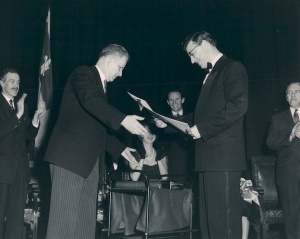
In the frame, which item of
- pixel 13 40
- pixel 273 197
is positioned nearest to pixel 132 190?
pixel 273 197

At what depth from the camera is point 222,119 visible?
2.75 metres

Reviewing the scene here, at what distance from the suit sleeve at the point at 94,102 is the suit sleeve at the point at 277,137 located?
7.88ft

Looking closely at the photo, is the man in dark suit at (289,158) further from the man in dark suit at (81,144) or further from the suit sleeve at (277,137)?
the man in dark suit at (81,144)

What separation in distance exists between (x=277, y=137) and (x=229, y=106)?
200cm

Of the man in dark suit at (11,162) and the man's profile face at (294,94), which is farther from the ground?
the man's profile face at (294,94)

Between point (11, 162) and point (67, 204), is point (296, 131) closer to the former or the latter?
point (67, 204)

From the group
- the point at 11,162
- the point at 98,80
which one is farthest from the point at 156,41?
the point at 98,80

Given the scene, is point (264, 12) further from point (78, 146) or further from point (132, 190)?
point (78, 146)

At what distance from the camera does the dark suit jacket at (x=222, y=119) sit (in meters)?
2.78

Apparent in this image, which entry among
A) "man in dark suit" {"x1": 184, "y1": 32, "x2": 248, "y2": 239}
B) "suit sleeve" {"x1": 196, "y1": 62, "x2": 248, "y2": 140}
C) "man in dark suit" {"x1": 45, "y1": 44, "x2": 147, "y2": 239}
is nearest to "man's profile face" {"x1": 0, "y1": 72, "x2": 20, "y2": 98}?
"man in dark suit" {"x1": 45, "y1": 44, "x2": 147, "y2": 239}

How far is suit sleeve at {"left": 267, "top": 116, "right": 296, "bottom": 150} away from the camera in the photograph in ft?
14.5

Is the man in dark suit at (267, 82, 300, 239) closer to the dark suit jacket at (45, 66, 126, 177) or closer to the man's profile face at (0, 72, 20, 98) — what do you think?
the dark suit jacket at (45, 66, 126, 177)

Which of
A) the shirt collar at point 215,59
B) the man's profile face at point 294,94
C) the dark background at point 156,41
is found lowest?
the shirt collar at point 215,59

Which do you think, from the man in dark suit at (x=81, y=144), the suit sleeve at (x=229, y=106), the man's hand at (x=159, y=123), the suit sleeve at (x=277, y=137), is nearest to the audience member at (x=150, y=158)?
the suit sleeve at (x=277, y=137)
